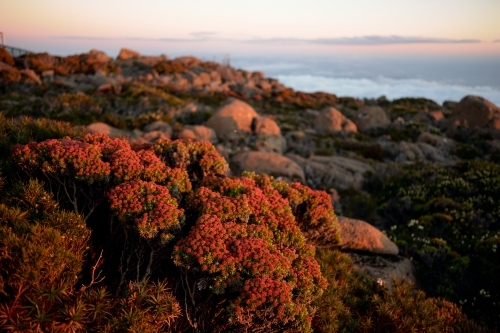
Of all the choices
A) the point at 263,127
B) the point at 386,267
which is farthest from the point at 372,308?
the point at 263,127

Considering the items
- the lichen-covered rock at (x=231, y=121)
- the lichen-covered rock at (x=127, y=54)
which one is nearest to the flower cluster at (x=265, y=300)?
the lichen-covered rock at (x=231, y=121)

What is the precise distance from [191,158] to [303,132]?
22793 millimetres

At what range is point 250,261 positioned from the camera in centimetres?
516

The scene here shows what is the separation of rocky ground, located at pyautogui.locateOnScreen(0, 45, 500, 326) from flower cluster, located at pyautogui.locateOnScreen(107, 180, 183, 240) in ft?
13.7

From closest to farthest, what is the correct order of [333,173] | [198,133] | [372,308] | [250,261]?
[250,261]
[372,308]
[333,173]
[198,133]

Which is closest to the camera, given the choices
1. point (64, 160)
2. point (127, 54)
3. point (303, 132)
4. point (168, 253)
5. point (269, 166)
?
Answer: point (168, 253)

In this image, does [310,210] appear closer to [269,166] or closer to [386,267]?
[386,267]

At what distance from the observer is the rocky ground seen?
1496cm

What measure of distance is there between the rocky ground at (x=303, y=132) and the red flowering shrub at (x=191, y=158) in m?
1.82

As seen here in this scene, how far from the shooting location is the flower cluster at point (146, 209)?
536cm

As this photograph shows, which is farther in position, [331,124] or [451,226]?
[331,124]

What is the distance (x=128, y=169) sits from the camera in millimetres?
6469

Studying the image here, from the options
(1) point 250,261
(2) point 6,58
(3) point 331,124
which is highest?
(1) point 250,261

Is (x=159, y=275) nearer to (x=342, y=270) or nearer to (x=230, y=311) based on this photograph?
(x=230, y=311)
